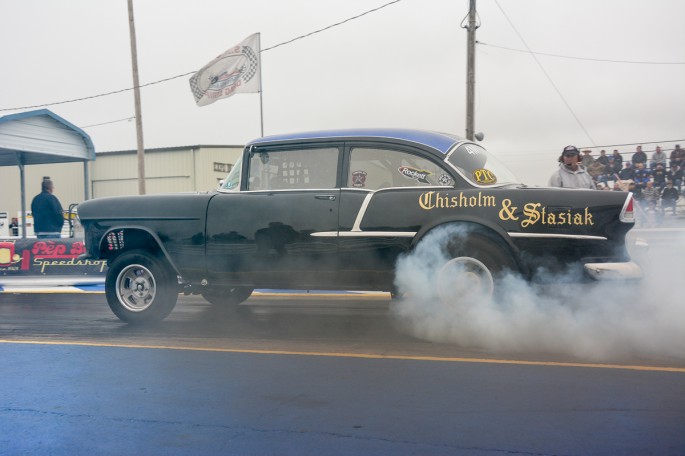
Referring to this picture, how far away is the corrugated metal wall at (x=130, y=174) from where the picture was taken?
36.6 m

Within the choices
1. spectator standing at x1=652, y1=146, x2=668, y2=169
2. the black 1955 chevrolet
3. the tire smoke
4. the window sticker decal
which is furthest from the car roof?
spectator standing at x1=652, y1=146, x2=668, y2=169

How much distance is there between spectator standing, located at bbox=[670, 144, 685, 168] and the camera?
16.5m

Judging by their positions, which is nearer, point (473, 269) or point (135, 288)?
point (473, 269)

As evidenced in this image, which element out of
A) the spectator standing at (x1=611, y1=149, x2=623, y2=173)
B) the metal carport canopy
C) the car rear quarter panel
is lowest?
the car rear quarter panel

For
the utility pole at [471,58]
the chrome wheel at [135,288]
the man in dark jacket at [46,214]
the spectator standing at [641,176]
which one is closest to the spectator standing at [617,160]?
→ the spectator standing at [641,176]

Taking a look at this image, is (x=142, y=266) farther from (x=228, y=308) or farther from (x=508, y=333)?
(x=508, y=333)

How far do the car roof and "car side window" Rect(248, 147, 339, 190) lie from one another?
0.13 m

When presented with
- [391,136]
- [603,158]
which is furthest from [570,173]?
[603,158]

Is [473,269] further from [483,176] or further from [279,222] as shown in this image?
[279,222]

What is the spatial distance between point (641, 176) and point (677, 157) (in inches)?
37.5

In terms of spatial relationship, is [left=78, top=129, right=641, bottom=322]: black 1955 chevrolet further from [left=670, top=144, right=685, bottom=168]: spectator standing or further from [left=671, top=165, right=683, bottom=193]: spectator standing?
[left=670, top=144, right=685, bottom=168]: spectator standing

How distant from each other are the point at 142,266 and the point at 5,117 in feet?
37.9

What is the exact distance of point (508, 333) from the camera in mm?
5746

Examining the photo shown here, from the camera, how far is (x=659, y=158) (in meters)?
16.6
